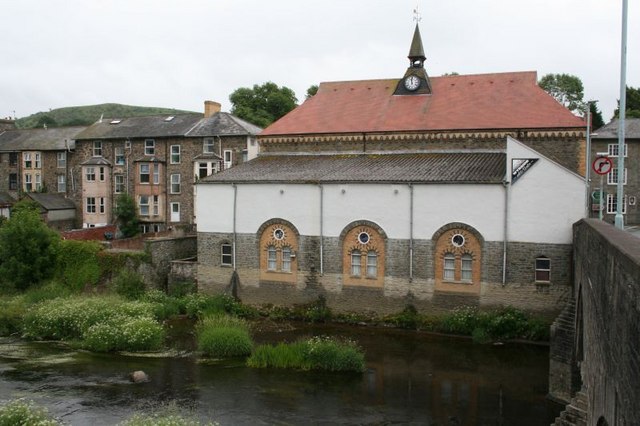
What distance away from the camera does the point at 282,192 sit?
27.5 meters

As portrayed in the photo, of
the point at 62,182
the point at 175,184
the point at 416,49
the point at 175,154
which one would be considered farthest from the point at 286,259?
the point at 62,182

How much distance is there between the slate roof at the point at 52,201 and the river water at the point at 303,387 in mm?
22714

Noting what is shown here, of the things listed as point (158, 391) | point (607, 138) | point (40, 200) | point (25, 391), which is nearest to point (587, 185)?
point (158, 391)

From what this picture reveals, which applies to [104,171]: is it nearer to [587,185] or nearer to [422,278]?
[422,278]

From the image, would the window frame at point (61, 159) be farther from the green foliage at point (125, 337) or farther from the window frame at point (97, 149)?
the green foliage at point (125, 337)

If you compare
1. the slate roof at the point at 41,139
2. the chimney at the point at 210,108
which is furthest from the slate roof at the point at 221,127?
the slate roof at the point at 41,139

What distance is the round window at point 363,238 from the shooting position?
2612 cm

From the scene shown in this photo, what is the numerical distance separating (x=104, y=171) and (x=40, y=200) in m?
4.92

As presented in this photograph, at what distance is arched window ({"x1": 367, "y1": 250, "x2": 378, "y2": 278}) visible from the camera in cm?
2594

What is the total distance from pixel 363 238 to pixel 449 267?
153 inches

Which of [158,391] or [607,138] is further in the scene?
[607,138]

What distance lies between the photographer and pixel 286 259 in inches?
1087

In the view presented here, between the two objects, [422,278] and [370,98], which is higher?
[370,98]

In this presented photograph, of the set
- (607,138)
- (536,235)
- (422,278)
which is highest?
(607,138)
